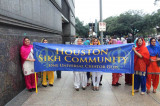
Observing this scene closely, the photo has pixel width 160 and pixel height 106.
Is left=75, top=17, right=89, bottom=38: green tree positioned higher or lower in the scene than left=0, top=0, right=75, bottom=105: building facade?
higher

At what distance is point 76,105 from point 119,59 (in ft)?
6.03

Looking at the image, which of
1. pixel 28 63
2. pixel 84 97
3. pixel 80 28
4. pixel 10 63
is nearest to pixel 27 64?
pixel 28 63

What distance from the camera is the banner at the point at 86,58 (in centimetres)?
452

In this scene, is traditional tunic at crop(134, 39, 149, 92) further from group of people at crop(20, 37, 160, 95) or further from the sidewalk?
the sidewalk

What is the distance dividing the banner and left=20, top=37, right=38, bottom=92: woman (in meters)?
0.16

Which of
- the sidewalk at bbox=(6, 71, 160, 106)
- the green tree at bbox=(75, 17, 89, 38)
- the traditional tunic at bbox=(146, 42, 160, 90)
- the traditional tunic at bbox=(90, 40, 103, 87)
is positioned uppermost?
the green tree at bbox=(75, 17, 89, 38)

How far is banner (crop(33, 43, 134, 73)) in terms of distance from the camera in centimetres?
452

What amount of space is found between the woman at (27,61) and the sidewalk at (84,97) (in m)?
0.38

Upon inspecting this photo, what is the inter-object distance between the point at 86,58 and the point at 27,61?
Result: 1.83 metres

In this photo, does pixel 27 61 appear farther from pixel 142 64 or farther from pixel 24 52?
pixel 142 64

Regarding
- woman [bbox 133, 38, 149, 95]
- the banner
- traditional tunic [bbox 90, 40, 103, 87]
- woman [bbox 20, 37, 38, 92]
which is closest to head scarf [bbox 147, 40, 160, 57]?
woman [bbox 133, 38, 149, 95]

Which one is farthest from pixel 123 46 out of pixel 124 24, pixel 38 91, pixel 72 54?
pixel 124 24

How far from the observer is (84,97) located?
14.4ft

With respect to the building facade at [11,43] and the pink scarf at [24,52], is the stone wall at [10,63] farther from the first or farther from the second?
the pink scarf at [24,52]
